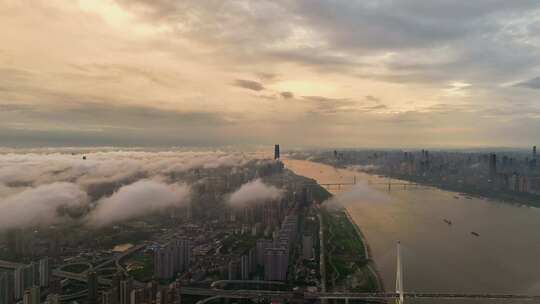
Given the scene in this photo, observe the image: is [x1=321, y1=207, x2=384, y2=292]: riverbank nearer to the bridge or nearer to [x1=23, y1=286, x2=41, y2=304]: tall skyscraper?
the bridge

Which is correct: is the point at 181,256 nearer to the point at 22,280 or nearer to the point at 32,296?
the point at 22,280

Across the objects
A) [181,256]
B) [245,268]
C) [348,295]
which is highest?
[181,256]

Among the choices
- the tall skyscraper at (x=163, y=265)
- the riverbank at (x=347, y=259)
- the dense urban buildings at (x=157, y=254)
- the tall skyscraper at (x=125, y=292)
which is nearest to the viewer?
the tall skyscraper at (x=125, y=292)

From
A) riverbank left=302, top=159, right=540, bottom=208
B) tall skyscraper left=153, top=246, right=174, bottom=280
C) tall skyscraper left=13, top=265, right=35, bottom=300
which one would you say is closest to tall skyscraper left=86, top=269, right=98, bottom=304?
tall skyscraper left=13, top=265, right=35, bottom=300

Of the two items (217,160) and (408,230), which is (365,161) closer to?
(217,160)

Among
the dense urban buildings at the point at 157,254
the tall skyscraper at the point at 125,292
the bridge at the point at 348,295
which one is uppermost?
the tall skyscraper at the point at 125,292

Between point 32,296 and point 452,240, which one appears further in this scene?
point 452,240

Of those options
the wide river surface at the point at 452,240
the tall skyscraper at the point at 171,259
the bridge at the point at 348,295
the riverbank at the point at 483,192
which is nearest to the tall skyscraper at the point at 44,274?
the tall skyscraper at the point at 171,259

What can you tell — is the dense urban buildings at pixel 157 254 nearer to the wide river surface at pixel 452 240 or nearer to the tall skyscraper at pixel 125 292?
the tall skyscraper at pixel 125 292

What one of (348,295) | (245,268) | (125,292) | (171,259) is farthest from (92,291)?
(348,295)
